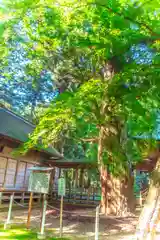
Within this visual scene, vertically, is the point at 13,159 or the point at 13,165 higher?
the point at 13,159

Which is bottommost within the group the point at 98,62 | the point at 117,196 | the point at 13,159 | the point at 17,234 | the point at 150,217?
the point at 17,234

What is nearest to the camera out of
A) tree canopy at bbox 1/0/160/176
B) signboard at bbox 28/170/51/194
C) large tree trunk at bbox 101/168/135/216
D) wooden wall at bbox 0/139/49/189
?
tree canopy at bbox 1/0/160/176

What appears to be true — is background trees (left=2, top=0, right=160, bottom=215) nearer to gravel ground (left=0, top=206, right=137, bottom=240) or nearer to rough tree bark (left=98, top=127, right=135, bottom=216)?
rough tree bark (left=98, top=127, right=135, bottom=216)

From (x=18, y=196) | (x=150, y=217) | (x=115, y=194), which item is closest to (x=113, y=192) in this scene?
(x=115, y=194)

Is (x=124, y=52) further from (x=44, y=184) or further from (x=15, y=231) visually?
(x=15, y=231)

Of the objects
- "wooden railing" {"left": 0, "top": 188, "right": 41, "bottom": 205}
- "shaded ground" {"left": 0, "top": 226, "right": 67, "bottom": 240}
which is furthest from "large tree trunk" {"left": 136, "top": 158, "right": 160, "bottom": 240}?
"wooden railing" {"left": 0, "top": 188, "right": 41, "bottom": 205}

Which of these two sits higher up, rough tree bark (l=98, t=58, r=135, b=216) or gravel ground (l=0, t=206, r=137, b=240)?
rough tree bark (l=98, t=58, r=135, b=216)

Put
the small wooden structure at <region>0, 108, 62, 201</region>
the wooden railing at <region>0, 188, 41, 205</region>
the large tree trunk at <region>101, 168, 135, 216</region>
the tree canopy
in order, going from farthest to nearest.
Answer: the small wooden structure at <region>0, 108, 62, 201</region>, the wooden railing at <region>0, 188, 41, 205</region>, the large tree trunk at <region>101, 168, 135, 216</region>, the tree canopy

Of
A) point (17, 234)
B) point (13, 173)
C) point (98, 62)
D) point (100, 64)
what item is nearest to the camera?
point (17, 234)

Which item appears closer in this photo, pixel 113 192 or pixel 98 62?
pixel 113 192

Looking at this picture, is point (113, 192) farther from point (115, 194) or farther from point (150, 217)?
point (150, 217)

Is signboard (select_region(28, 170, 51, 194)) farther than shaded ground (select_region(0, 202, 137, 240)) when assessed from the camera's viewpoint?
Yes

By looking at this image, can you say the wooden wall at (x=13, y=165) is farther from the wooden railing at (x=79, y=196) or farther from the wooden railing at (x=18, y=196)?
the wooden railing at (x=79, y=196)

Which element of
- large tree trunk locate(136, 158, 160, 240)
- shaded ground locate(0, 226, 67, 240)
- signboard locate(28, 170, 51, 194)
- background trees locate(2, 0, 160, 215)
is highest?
background trees locate(2, 0, 160, 215)
